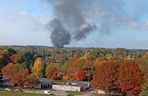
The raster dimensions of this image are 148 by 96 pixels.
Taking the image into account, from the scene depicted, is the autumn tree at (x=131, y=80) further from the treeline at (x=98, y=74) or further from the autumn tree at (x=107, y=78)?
the autumn tree at (x=107, y=78)

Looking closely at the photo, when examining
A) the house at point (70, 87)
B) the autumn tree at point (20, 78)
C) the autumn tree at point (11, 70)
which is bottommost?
the house at point (70, 87)

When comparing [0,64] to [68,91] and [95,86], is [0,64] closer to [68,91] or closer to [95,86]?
[68,91]

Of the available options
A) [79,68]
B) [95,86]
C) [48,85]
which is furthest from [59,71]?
[95,86]

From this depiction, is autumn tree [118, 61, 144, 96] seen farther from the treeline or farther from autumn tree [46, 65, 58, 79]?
autumn tree [46, 65, 58, 79]

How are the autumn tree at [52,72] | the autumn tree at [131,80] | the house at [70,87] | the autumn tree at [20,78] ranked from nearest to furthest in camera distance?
the autumn tree at [131,80], the autumn tree at [20,78], the house at [70,87], the autumn tree at [52,72]

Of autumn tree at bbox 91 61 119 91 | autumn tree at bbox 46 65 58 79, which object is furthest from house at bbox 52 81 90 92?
autumn tree at bbox 46 65 58 79

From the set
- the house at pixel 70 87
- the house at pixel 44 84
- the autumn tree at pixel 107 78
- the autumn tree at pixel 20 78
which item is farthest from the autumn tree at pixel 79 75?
the autumn tree at pixel 107 78

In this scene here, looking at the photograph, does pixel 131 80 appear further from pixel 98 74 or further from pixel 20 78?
pixel 20 78
